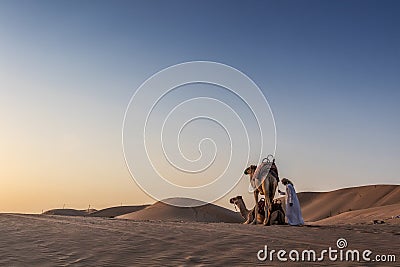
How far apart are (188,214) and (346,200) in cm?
2060

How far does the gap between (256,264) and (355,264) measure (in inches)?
48.3

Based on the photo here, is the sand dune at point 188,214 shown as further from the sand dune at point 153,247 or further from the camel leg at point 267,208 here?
the sand dune at point 153,247

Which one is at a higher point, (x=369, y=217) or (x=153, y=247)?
(x=369, y=217)

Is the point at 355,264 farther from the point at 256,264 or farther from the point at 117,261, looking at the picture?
the point at 117,261

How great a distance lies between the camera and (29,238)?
31.0 ft

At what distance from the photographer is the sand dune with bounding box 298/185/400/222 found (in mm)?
46844

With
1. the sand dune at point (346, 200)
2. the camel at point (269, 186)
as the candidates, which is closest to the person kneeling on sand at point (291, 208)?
the camel at point (269, 186)

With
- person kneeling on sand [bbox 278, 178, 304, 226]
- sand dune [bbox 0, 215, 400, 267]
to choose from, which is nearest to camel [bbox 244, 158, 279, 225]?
person kneeling on sand [bbox 278, 178, 304, 226]

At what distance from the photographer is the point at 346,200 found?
168 ft

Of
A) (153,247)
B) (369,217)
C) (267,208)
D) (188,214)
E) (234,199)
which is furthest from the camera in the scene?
(188,214)

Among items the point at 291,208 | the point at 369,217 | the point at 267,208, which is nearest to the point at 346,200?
the point at 369,217

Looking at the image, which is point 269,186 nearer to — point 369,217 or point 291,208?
point 291,208

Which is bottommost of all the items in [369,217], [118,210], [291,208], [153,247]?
[153,247]

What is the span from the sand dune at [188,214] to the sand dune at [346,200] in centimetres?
980
